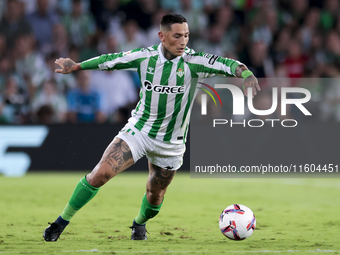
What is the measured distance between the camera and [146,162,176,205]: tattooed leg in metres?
5.77

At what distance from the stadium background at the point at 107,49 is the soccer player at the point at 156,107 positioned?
5.88 metres

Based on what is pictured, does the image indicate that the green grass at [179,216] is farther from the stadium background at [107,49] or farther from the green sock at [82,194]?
the stadium background at [107,49]

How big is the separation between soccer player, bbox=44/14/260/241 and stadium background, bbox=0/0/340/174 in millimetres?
5884

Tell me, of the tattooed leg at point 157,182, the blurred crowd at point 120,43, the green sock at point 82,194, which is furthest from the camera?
the blurred crowd at point 120,43

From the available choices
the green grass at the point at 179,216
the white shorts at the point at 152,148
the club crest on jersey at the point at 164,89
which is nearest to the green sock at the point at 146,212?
the green grass at the point at 179,216

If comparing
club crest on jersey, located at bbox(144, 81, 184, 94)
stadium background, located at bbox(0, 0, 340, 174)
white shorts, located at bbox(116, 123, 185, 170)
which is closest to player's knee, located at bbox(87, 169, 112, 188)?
white shorts, located at bbox(116, 123, 185, 170)

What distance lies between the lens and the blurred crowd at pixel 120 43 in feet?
37.7

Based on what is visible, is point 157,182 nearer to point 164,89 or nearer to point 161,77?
point 164,89

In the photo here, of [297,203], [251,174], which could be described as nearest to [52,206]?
[297,203]

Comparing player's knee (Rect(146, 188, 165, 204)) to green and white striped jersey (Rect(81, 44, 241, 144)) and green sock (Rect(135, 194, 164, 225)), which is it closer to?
green sock (Rect(135, 194, 164, 225))

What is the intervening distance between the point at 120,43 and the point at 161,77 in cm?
694

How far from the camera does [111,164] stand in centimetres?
529

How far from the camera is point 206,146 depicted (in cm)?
1142

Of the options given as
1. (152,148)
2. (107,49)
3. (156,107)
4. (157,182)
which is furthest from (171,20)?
(107,49)
